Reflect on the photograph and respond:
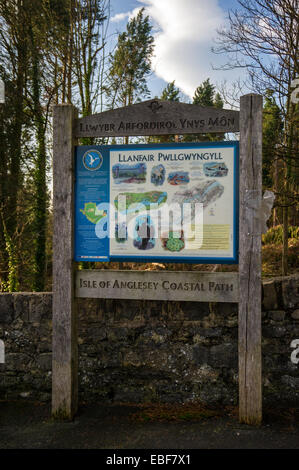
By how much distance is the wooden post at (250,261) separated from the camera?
328cm

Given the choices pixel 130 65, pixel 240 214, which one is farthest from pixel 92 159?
pixel 130 65

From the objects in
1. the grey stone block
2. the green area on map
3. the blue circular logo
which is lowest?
the grey stone block

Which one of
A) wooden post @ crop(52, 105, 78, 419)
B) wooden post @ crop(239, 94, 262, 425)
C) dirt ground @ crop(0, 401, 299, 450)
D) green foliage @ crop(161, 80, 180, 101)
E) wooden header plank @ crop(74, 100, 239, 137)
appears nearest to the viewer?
dirt ground @ crop(0, 401, 299, 450)

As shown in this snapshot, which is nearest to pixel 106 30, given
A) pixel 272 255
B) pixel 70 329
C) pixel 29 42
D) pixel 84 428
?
pixel 29 42

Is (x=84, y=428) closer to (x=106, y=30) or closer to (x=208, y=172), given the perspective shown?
(x=208, y=172)

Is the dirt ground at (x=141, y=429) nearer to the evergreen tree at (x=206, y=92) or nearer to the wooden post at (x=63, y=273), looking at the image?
the wooden post at (x=63, y=273)

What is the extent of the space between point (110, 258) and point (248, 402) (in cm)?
176

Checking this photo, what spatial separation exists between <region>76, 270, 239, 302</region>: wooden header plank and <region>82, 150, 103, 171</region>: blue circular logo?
996mm

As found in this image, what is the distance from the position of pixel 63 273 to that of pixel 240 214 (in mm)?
1709

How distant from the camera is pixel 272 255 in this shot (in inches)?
448

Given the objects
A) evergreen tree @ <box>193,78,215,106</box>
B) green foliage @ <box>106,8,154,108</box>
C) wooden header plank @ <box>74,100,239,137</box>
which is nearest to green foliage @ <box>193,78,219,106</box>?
evergreen tree @ <box>193,78,215,106</box>

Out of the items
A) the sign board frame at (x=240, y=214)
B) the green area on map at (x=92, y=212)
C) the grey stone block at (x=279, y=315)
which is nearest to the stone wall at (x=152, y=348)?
the grey stone block at (x=279, y=315)

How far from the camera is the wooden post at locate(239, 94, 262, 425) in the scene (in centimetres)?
328

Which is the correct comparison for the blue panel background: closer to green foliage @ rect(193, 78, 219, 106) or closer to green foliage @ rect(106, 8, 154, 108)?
green foliage @ rect(106, 8, 154, 108)
